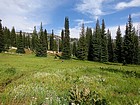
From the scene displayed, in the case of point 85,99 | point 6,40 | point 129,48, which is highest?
point 6,40

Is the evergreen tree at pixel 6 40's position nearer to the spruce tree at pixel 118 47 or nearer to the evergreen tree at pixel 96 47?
the evergreen tree at pixel 96 47

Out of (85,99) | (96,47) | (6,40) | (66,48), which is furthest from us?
(6,40)

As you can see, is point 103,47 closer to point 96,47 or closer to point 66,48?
point 96,47

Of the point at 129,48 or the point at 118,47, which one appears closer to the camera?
the point at 129,48

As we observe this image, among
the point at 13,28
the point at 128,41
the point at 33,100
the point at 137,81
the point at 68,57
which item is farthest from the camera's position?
the point at 13,28

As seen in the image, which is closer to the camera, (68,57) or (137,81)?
(137,81)

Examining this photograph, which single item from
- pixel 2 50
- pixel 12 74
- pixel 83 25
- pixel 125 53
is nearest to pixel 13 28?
pixel 2 50

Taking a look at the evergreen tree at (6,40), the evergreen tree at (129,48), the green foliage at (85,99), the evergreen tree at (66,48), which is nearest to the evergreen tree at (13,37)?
the evergreen tree at (6,40)

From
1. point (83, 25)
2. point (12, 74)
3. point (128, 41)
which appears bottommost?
point (12, 74)

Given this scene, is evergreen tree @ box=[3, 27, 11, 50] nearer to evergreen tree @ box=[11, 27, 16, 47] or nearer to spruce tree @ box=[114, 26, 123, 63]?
evergreen tree @ box=[11, 27, 16, 47]

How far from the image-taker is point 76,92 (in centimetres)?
1009

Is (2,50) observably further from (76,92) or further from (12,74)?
(76,92)

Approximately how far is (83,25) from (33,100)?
99025 mm

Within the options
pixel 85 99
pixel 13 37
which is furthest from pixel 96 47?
pixel 85 99
